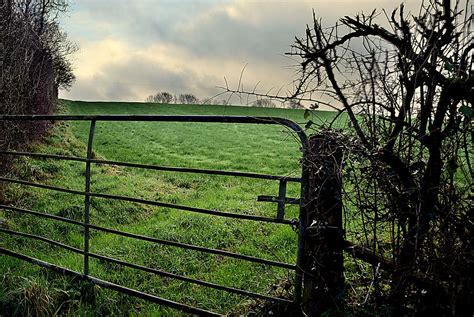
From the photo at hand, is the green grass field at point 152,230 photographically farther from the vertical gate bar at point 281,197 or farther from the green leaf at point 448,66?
the green leaf at point 448,66

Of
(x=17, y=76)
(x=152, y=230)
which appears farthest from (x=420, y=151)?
(x=17, y=76)

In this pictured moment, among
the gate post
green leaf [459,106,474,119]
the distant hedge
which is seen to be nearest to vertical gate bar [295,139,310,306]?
the gate post

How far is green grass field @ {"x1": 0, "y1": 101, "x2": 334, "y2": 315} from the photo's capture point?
12.5 feet

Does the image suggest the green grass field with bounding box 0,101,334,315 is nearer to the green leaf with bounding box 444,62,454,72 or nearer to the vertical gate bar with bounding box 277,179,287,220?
the vertical gate bar with bounding box 277,179,287,220

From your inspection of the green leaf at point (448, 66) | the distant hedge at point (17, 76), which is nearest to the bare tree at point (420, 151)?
the green leaf at point (448, 66)

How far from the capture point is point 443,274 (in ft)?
7.89

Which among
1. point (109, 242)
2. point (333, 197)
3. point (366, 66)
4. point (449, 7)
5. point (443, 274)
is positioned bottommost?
point (109, 242)

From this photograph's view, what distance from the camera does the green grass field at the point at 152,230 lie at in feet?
12.5

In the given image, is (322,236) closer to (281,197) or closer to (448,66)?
(281,197)

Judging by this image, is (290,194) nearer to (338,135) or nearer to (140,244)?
(140,244)

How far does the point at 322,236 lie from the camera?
9.12 feet

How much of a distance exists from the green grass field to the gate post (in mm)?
187

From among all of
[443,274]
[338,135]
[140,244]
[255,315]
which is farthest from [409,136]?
[140,244]

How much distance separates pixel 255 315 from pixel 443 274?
1.38m
